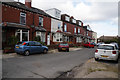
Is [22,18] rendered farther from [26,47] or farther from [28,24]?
Answer: [26,47]

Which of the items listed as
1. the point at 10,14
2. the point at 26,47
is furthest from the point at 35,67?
the point at 10,14

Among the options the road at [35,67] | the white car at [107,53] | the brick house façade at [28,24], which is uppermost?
the brick house façade at [28,24]

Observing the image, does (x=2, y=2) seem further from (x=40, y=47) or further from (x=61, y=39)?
(x=61, y=39)

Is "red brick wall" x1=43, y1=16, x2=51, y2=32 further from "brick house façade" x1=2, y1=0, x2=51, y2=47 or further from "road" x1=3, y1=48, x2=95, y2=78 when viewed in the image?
"road" x1=3, y1=48, x2=95, y2=78

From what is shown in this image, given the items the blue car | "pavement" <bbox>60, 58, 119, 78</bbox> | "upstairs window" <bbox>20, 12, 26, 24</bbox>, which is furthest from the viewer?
"upstairs window" <bbox>20, 12, 26, 24</bbox>

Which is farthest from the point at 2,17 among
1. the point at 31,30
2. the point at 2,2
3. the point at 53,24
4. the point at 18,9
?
the point at 53,24

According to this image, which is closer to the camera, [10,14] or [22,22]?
[10,14]

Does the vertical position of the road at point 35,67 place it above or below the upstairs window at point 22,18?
below

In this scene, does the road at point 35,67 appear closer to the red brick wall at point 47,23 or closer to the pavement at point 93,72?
the pavement at point 93,72

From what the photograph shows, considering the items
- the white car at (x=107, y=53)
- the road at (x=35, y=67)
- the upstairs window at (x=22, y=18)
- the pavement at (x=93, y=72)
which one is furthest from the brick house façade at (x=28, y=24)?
the white car at (x=107, y=53)

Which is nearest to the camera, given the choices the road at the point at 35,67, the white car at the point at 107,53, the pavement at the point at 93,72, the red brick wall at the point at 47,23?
the pavement at the point at 93,72

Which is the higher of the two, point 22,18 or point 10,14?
point 10,14

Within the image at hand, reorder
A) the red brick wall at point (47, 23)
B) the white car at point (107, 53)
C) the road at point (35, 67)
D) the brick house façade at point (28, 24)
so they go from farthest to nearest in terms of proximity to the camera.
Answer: the red brick wall at point (47, 23) → the brick house façade at point (28, 24) → the white car at point (107, 53) → the road at point (35, 67)

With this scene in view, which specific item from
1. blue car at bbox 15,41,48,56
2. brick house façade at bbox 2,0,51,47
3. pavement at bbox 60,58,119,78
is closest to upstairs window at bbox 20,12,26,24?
brick house façade at bbox 2,0,51,47
